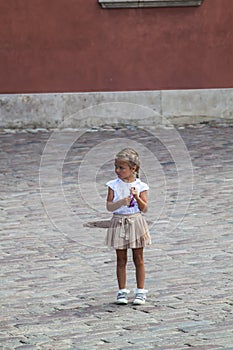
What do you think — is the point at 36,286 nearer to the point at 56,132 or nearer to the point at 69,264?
the point at 69,264

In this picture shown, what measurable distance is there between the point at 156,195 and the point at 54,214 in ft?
4.16

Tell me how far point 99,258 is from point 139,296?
55.7 inches

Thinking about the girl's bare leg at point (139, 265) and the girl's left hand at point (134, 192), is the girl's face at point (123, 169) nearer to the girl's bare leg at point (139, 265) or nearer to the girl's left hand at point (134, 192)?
the girl's left hand at point (134, 192)

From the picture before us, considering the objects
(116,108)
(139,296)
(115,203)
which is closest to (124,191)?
(115,203)

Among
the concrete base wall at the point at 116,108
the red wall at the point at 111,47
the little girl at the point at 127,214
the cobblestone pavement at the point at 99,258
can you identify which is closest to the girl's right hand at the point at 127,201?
the little girl at the point at 127,214

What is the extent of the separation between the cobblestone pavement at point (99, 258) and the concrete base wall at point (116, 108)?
197 centimetres

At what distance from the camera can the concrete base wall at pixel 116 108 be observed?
15.4 metres

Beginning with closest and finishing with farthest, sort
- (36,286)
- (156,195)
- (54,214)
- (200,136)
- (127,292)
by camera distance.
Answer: (127,292)
(36,286)
(54,214)
(156,195)
(200,136)

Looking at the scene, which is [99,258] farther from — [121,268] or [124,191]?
[124,191]

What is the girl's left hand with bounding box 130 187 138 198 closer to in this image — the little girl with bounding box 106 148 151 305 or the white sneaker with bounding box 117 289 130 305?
the little girl with bounding box 106 148 151 305

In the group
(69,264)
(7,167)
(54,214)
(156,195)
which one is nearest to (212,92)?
(7,167)

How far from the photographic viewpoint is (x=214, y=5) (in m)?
15.7

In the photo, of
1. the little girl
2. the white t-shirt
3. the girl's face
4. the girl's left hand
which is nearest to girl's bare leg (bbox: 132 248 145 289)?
the little girl

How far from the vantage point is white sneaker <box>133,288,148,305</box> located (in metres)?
6.57
